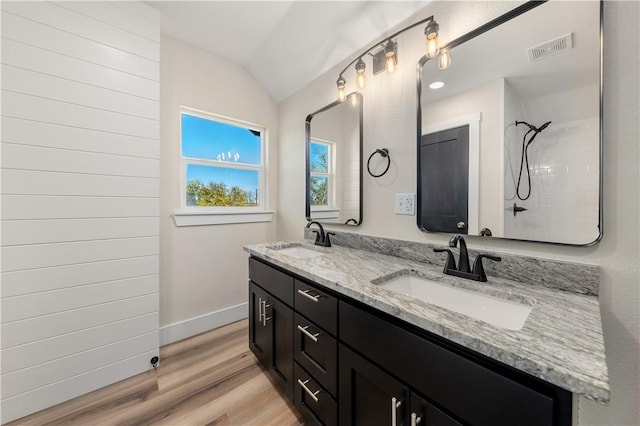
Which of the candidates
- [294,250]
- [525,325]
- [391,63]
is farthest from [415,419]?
[391,63]

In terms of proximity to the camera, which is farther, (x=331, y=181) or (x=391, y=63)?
(x=331, y=181)

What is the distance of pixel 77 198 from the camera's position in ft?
4.91

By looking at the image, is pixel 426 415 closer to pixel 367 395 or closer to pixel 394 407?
pixel 394 407

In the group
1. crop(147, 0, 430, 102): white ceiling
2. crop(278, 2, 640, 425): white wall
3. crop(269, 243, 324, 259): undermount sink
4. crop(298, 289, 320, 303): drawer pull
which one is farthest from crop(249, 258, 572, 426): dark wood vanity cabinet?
crop(147, 0, 430, 102): white ceiling

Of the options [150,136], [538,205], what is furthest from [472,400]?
[150,136]

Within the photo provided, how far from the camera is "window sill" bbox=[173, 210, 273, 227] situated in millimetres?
2133

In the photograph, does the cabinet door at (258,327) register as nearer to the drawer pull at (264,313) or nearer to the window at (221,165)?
the drawer pull at (264,313)

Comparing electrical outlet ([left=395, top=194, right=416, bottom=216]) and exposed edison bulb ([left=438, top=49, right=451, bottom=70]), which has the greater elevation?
exposed edison bulb ([left=438, top=49, right=451, bottom=70])

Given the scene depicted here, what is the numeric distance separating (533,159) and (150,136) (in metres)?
2.24

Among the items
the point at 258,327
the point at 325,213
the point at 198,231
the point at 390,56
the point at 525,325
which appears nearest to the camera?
the point at 525,325

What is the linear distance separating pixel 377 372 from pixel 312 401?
55 centimetres

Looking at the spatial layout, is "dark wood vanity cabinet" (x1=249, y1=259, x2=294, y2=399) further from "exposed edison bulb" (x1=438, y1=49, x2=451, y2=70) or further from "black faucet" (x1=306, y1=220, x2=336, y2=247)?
"exposed edison bulb" (x1=438, y1=49, x2=451, y2=70)

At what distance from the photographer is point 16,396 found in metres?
1.35

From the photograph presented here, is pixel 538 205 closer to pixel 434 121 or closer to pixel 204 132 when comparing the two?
pixel 434 121
